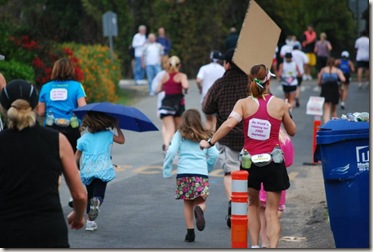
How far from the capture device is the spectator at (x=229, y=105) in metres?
11.0

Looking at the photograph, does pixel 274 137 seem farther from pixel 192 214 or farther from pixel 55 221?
pixel 55 221

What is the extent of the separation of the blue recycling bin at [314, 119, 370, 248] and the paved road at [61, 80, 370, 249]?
1335 millimetres

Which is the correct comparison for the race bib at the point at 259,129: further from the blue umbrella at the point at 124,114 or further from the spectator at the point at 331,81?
the spectator at the point at 331,81

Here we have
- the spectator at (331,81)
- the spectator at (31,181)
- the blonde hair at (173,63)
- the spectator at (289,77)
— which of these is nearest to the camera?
the spectator at (31,181)

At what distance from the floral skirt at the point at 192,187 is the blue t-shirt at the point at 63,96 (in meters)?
1.94

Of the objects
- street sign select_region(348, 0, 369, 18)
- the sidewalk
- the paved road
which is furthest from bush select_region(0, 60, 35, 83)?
street sign select_region(348, 0, 369, 18)

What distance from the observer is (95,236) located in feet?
34.3

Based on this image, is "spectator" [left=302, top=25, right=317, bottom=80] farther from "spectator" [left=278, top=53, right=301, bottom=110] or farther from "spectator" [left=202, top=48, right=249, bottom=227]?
"spectator" [left=202, top=48, right=249, bottom=227]

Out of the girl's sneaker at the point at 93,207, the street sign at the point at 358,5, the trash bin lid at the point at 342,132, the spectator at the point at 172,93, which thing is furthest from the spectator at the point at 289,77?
the trash bin lid at the point at 342,132

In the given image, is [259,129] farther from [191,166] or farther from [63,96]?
[63,96]

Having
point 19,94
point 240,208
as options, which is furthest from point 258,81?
point 19,94

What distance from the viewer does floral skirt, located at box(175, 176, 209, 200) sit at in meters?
10.2

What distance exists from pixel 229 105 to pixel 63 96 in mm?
1916

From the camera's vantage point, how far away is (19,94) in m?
6.08
